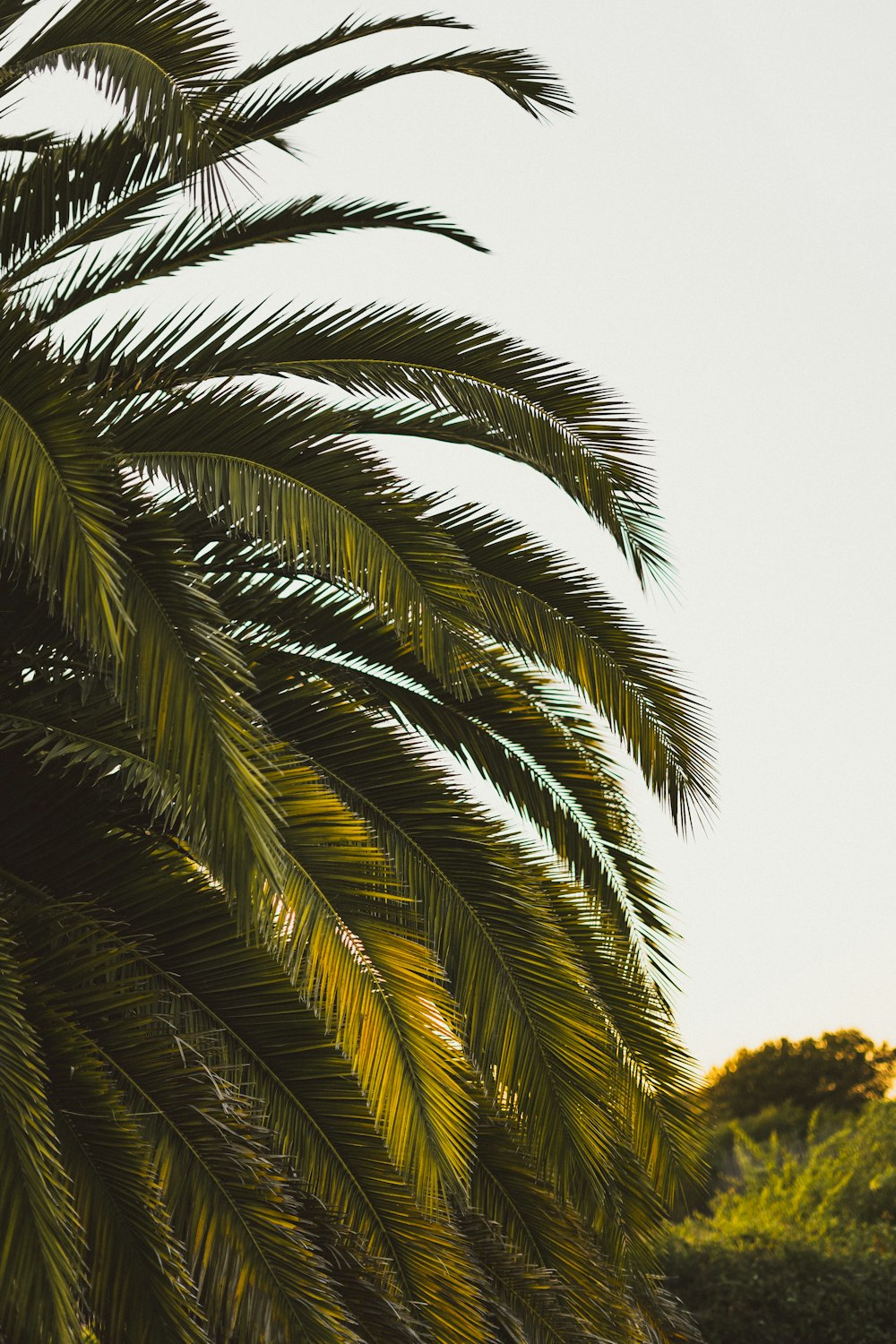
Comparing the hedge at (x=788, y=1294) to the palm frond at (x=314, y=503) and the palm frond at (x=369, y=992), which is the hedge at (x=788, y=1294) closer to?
the palm frond at (x=369, y=992)

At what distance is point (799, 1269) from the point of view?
607 inches

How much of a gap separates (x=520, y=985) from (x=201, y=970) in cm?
126

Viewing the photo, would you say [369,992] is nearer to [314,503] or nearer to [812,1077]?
[314,503]

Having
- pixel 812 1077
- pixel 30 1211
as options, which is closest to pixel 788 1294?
pixel 30 1211

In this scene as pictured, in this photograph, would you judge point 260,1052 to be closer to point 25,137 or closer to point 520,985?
point 520,985

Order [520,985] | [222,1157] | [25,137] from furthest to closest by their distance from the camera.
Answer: [25,137] → [520,985] → [222,1157]

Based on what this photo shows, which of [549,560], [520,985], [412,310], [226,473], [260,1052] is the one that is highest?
[412,310]

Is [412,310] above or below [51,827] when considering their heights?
above

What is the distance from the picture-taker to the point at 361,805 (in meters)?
5.19

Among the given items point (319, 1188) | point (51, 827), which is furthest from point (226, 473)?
point (319, 1188)

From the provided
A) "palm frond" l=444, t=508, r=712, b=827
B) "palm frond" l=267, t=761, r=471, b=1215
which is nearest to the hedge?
"palm frond" l=444, t=508, r=712, b=827

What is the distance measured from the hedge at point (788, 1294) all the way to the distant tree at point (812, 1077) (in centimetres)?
2656

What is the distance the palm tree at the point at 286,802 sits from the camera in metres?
3.56

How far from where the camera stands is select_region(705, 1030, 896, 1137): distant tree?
41312mm
